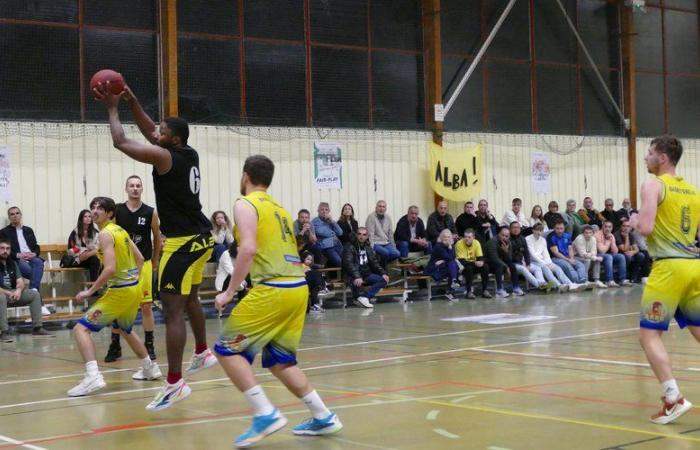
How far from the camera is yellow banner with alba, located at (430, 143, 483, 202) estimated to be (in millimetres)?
23516

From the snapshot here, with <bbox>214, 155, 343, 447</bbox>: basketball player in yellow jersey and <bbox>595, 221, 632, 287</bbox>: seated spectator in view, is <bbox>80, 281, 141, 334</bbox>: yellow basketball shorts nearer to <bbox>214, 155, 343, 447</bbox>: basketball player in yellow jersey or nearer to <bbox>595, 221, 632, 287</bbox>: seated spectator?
<bbox>214, 155, 343, 447</bbox>: basketball player in yellow jersey

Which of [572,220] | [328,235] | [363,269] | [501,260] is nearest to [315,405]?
[363,269]

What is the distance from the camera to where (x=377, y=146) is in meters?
23.0

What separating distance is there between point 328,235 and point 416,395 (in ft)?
38.9

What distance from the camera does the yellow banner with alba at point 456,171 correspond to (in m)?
23.5

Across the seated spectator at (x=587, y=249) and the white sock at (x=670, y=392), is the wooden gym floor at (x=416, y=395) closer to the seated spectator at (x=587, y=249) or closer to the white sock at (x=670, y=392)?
the white sock at (x=670, y=392)

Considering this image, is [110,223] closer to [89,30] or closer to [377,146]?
[89,30]

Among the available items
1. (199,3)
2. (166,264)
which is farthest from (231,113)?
(166,264)

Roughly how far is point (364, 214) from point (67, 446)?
53.1 ft

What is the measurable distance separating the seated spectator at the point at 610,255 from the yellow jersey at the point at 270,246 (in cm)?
1816

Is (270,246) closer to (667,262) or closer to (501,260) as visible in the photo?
(667,262)

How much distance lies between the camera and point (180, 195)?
8.29 metres

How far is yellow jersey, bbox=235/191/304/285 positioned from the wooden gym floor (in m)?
1.12

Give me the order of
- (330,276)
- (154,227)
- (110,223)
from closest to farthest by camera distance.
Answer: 1. (110,223)
2. (154,227)
3. (330,276)
